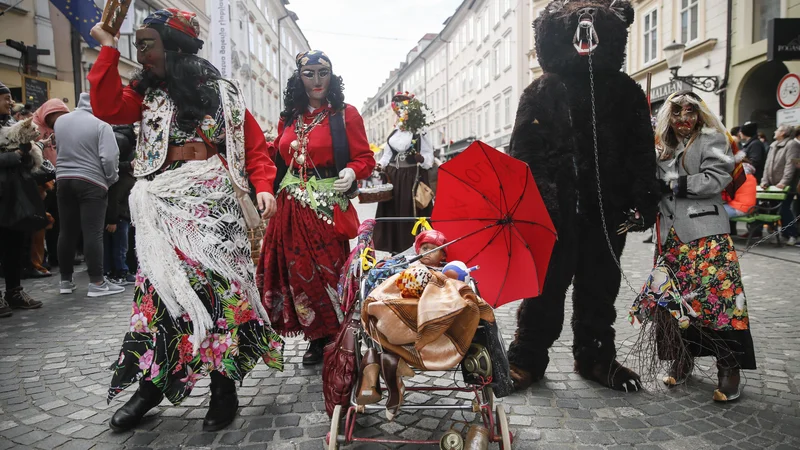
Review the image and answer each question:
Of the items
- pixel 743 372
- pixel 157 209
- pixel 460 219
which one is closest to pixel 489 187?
pixel 460 219

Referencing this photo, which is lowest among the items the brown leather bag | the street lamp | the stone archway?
the brown leather bag

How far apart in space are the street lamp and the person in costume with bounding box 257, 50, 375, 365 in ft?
33.2

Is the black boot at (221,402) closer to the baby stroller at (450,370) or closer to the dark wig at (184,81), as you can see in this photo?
the baby stroller at (450,370)

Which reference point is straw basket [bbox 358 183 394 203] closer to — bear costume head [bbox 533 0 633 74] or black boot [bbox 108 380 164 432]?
bear costume head [bbox 533 0 633 74]

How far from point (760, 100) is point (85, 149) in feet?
51.4

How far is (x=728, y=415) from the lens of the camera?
112 inches

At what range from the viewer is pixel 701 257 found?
10.2 ft

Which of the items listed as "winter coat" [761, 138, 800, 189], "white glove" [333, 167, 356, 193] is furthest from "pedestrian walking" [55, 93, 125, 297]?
"winter coat" [761, 138, 800, 189]

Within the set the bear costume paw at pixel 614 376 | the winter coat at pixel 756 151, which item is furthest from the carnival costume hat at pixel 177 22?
the winter coat at pixel 756 151

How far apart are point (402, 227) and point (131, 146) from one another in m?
3.75

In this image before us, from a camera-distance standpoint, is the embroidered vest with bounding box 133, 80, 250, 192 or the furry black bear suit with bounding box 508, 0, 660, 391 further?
the furry black bear suit with bounding box 508, 0, 660, 391

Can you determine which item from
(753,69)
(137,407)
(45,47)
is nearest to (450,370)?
(137,407)

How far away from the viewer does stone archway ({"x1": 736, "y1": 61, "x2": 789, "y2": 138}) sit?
1333 centimetres

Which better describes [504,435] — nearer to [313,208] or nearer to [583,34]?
[313,208]
